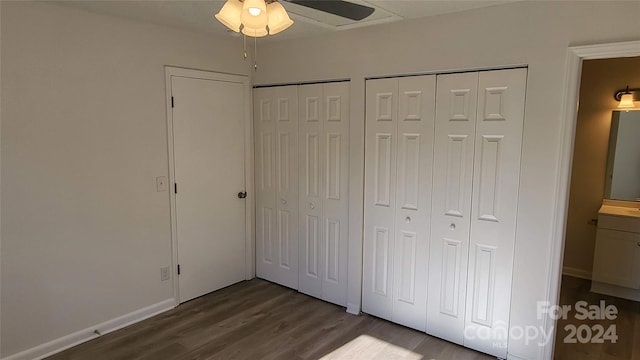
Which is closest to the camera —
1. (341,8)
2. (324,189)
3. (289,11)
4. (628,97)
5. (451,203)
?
(341,8)

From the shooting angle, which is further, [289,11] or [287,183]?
[287,183]

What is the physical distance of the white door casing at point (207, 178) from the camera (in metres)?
3.46

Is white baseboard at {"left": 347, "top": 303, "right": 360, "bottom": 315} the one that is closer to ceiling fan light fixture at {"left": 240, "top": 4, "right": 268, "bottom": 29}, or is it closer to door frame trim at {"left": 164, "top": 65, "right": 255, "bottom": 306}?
door frame trim at {"left": 164, "top": 65, "right": 255, "bottom": 306}

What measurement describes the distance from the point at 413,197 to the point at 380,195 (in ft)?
0.94

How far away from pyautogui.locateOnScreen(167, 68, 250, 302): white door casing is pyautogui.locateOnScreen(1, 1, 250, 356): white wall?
5.3 inches

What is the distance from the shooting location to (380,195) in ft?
10.6

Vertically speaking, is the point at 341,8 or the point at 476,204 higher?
the point at 341,8

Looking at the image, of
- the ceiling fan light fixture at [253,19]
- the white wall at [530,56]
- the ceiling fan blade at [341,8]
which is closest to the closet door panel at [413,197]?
the white wall at [530,56]

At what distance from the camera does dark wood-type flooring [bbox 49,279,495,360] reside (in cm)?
283

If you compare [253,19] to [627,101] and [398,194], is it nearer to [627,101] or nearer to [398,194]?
[398,194]

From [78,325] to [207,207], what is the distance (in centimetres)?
135

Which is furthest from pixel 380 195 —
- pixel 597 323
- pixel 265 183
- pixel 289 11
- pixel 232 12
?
pixel 597 323

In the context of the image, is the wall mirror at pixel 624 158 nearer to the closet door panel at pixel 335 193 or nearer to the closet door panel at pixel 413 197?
the closet door panel at pixel 413 197

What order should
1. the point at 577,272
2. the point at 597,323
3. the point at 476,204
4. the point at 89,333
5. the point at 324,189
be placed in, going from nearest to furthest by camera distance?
the point at 476,204
the point at 89,333
the point at 597,323
the point at 324,189
the point at 577,272
